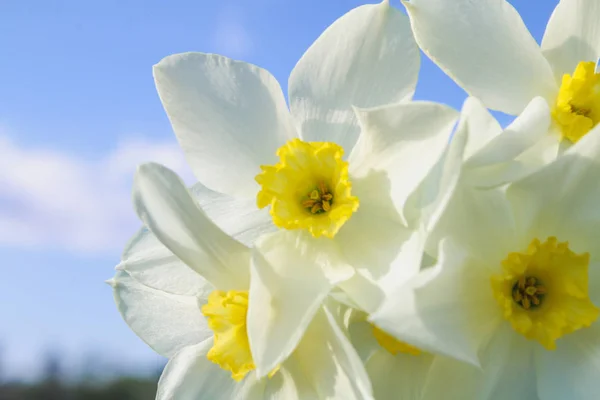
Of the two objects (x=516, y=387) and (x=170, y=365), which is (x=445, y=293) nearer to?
(x=516, y=387)

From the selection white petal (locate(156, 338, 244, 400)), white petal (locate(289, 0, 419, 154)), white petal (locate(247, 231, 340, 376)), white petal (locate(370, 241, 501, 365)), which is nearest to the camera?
white petal (locate(370, 241, 501, 365))

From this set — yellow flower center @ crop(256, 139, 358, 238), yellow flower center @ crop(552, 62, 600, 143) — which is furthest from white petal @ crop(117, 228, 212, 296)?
yellow flower center @ crop(552, 62, 600, 143)

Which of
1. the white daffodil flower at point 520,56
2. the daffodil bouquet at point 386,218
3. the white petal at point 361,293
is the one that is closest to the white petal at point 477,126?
the daffodil bouquet at point 386,218

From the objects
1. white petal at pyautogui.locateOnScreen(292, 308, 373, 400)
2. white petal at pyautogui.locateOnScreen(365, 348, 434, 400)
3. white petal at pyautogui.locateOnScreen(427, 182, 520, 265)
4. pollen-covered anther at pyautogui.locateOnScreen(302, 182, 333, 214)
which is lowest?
white petal at pyautogui.locateOnScreen(365, 348, 434, 400)

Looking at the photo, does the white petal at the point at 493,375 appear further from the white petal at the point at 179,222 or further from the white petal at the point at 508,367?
the white petal at the point at 179,222

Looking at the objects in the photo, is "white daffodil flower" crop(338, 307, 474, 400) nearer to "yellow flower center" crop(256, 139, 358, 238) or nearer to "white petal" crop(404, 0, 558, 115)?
"yellow flower center" crop(256, 139, 358, 238)

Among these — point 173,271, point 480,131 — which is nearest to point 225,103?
point 173,271

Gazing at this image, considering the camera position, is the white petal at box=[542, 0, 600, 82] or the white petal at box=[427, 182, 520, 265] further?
the white petal at box=[542, 0, 600, 82]
